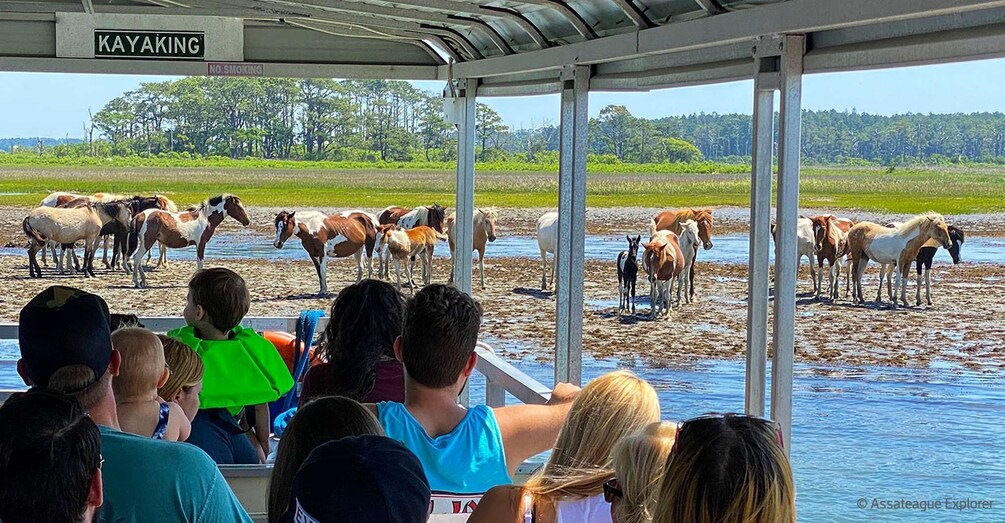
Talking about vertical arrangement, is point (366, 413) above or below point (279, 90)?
below

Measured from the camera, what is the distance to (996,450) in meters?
21.4

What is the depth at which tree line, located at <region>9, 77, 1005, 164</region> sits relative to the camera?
35469 millimetres

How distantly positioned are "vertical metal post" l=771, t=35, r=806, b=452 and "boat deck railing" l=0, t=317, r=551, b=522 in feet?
2.14

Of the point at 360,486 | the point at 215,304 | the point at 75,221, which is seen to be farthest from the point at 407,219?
the point at 360,486

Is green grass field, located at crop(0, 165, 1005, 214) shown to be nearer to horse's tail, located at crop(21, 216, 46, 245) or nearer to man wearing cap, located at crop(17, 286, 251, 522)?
horse's tail, located at crop(21, 216, 46, 245)

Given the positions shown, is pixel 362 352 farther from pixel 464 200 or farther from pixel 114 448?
pixel 464 200

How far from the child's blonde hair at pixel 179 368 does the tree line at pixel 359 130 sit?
106 feet

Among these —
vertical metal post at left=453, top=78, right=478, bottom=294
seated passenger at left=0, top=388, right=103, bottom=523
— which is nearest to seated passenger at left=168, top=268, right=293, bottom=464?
seated passenger at left=0, top=388, right=103, bottom=523

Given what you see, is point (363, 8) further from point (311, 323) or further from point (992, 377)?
point (992, 377)

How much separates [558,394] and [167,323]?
3108 mm

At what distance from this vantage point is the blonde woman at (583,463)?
6.44 ft

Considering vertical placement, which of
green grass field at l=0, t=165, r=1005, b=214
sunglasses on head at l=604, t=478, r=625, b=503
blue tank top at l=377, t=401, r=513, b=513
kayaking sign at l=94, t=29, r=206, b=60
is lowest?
blue tank top at l=377, t=401, r=513, b=513

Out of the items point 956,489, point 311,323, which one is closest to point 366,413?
point 311,323

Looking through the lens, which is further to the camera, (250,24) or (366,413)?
(250,24)
